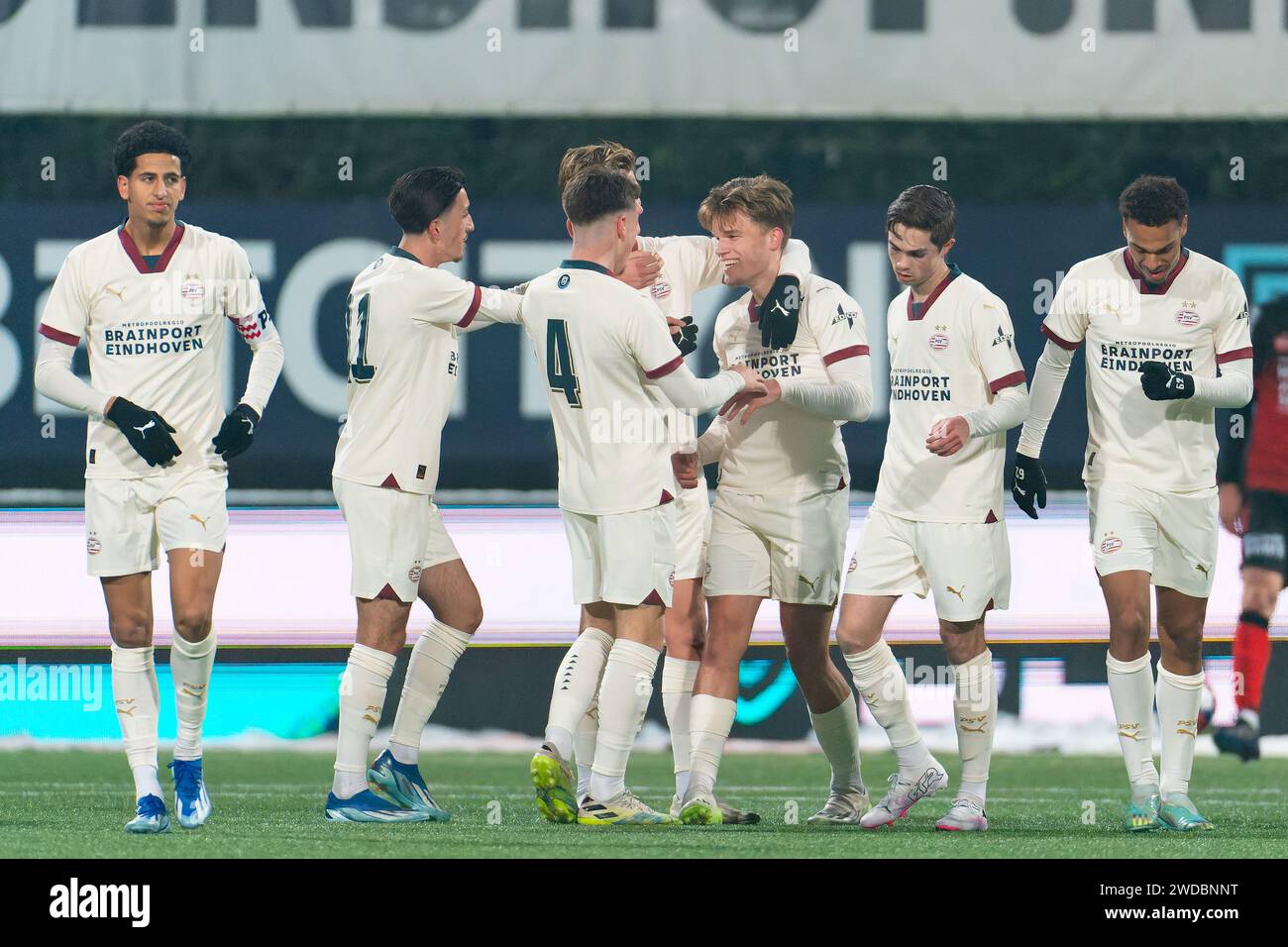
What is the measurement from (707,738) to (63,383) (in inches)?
87.4

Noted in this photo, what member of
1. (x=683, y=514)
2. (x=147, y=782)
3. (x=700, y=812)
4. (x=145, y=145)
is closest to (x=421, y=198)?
(x=145, y=145)

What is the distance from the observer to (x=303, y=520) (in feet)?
28.7

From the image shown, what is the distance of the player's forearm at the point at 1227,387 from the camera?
6160 millimetres

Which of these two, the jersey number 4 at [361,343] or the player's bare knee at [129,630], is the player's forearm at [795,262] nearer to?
the jersey number 4 at [361,343]

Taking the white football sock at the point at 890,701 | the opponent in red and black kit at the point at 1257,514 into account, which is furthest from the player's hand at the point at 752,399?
the opponent in red and black kit at the point at 1257,514

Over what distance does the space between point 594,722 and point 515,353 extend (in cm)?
259

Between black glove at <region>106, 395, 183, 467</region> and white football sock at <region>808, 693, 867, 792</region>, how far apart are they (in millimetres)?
2175

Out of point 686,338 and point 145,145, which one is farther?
point 686,338

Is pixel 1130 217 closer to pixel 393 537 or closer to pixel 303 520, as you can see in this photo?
pixel 393 537

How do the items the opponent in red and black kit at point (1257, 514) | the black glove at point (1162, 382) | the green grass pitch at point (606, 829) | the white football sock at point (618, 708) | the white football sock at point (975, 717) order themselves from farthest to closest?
the opponent in red and black kit at point (1257, 514) → the white football sock at point (975, 717) → the black glove at point (1162, 382) → the white football sock at point (618, 708) → the green grass pitch at point (606, 829)

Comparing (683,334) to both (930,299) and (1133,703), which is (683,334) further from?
(1133,703)

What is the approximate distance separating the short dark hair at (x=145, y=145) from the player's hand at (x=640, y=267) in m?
1.40

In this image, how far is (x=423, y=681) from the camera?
6344 mm

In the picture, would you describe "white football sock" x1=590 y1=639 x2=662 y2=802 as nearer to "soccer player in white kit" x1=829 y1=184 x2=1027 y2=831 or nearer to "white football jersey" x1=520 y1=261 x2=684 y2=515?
"white football jersey" x1=520 y1=261 x2=684 y2=515
